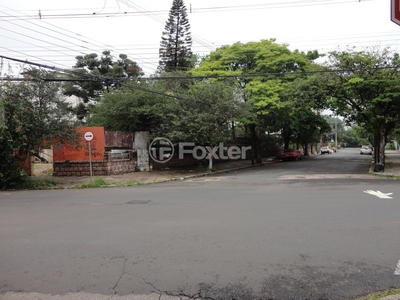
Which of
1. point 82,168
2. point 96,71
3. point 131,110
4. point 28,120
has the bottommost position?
point 82,168

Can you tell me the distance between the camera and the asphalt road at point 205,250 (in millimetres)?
4023

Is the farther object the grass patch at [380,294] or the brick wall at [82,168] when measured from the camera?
the brick wall at [82,168]

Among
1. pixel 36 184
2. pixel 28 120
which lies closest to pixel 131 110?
pixel 28 120

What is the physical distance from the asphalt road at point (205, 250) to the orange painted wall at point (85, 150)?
10.1 meters

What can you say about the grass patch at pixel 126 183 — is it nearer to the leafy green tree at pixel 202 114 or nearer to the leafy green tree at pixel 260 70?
the leafy green tree at pixel 202 114

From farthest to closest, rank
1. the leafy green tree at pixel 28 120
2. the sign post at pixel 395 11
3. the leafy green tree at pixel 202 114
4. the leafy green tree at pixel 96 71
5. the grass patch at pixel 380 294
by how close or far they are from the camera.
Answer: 1. the leafy green tree at pixel 96 71
2. the leafy green tree at pixel 202 114
3. the leafy green tree at pixel 28 120
4. the grass patch at pixel 380 294
5. the sign post at pixel 395 11

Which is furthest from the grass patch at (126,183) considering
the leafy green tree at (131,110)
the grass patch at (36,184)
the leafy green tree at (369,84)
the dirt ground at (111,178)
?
the leafy green tree at (369,84)

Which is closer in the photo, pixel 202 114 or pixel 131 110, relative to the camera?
→ pixel 202 114

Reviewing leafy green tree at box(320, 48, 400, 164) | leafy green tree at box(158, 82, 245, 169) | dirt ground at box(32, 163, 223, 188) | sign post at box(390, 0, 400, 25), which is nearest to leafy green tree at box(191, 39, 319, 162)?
leafy green tree at box(158, 82, 245, 169)

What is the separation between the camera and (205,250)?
17.4 ft

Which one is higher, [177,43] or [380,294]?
[177,43]

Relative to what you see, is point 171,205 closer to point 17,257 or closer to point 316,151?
point 17,257

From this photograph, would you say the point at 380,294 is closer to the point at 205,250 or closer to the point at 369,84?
the point at 205,250

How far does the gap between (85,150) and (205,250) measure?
629 inches
